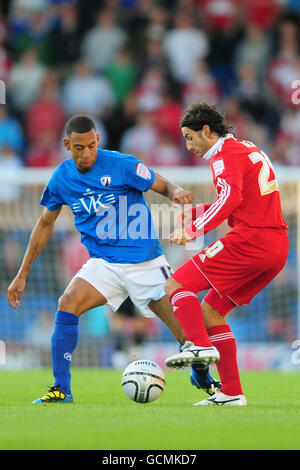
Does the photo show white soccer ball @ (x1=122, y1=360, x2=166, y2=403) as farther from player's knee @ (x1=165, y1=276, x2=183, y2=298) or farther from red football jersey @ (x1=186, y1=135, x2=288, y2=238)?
red football jersey @ (x1=186, y1=135, x2=288, y2=238)

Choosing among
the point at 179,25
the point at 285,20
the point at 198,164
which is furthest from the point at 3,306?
the point at 285,20

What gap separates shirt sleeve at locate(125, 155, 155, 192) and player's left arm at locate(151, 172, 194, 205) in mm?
45

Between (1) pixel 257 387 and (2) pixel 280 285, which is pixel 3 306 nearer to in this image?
(2) pixel 280 285

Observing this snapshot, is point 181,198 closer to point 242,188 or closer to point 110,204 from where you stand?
point 242,188

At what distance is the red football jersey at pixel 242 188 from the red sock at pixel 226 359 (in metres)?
0.73

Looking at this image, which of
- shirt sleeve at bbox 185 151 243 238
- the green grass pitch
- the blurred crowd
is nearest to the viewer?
the green grass pitch

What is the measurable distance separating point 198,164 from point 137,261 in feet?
22.9

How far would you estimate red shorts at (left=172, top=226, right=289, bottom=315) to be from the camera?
5789 millimetres

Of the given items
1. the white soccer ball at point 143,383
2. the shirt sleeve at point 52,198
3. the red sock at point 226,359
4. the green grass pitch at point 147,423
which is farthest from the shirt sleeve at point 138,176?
the green grass pitch at point 147,423

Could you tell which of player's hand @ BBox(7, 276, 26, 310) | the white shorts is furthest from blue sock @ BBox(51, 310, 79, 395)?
player's hand @ BBox(7, 276, 26, 310)

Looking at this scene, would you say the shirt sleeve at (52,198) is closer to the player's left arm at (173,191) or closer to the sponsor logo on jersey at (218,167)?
the player's left arm at (173,191)

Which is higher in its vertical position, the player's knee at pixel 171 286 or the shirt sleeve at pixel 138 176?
the shirt sleeve at pixel 138 176

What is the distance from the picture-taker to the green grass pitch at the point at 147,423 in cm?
429

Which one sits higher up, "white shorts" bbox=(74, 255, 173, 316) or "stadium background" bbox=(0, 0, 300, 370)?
"stadium background" bbox=(0, 0, 300, 370)
